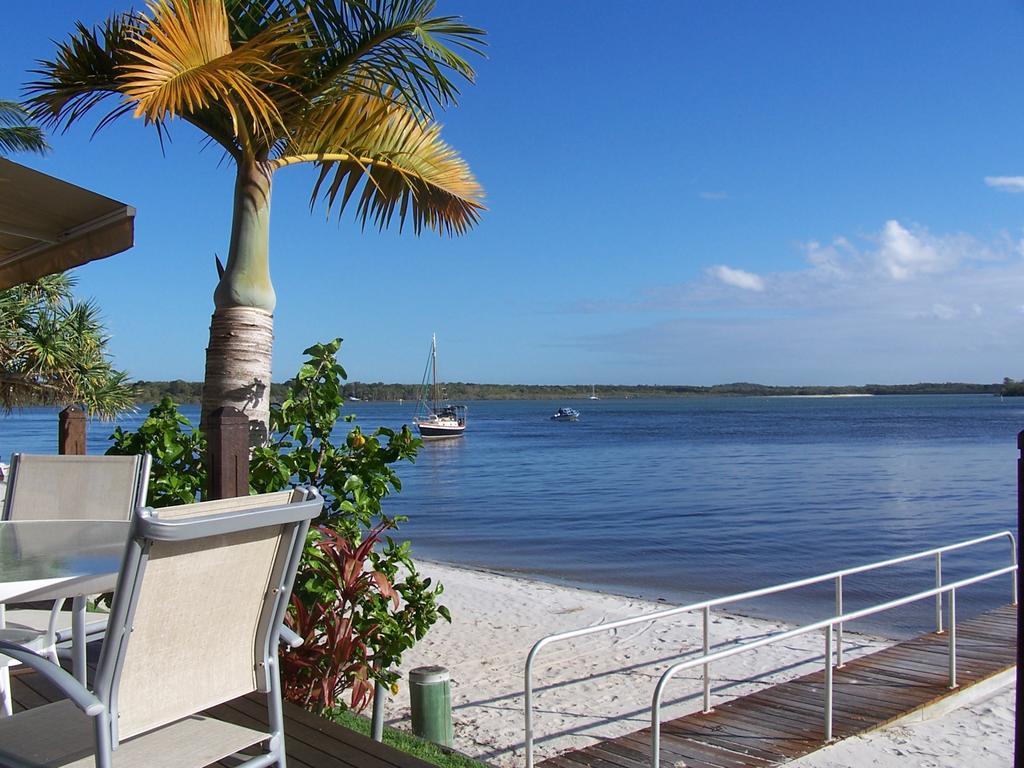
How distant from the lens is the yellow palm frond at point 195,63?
13.1 feet

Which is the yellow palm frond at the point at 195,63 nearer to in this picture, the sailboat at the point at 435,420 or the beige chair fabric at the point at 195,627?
the beige chair fabric at the point at 195,627

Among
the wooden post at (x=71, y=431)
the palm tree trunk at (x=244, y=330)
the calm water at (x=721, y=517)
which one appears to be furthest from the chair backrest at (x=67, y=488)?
the calm water at (x=721, y=517)

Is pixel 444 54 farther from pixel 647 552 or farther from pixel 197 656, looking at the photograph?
pixel 647 552

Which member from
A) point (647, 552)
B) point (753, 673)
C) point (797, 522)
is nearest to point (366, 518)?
point (753, 673)

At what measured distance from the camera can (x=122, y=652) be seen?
2.00 meters

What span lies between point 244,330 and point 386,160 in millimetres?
1461

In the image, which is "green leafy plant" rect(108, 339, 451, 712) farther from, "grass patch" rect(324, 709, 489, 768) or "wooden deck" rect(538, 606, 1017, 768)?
"wooden deck" rect(538, 606, 1017, 768)

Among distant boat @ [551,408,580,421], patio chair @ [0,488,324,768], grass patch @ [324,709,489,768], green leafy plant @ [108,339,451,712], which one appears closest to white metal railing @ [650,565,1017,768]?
grass patch @ [324,709,489,768]

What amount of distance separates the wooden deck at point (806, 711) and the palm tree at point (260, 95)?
2.67 m

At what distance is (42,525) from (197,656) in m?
1.93

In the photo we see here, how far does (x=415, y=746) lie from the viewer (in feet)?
15.6

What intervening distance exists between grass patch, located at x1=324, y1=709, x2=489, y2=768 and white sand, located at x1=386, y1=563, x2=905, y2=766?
840 mm

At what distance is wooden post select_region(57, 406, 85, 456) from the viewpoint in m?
5.63

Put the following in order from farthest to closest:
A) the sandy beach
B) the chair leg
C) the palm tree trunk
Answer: the sandy beach, the palm tree trunk, the chair leg
